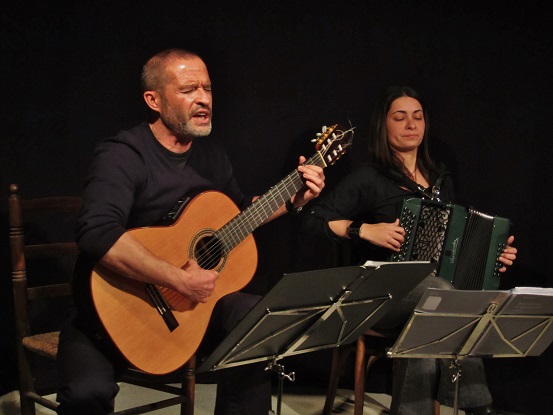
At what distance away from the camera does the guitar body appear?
252 centimetres

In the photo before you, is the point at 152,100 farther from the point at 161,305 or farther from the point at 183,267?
the point at 161,305

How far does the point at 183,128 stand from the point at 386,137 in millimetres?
1137

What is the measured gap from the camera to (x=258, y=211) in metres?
2.86

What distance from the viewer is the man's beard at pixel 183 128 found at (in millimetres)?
2914

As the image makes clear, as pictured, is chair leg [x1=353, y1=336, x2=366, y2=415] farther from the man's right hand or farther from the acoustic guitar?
the man's right hand

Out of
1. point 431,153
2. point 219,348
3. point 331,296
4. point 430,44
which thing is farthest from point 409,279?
point 430,44

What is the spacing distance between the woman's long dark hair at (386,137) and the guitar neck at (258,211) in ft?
2.44

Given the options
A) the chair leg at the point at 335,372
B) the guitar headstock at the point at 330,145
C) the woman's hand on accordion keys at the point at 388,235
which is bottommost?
the chair leg at the point at 335,372

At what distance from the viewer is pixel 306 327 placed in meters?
2.42

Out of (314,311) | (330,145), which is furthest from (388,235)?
(314,311)

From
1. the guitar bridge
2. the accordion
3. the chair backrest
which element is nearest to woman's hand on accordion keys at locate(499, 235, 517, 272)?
the accordion

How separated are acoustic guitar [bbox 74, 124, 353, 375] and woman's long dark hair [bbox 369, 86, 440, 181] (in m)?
0.67

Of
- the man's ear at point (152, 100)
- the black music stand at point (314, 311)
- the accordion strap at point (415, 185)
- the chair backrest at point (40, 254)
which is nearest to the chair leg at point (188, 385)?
the chair backrest at point (40, 254)

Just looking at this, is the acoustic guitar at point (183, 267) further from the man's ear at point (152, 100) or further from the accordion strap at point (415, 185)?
the accordion strap at point (415, 185)
